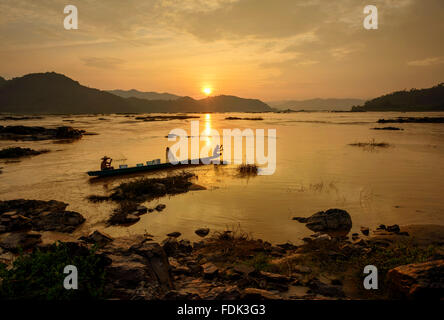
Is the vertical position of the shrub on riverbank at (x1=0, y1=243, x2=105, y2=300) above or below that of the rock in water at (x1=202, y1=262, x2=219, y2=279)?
above

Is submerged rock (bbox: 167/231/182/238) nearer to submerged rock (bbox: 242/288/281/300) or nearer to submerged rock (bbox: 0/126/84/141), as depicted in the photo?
submerged rock (bbox: 242/288/281/300)

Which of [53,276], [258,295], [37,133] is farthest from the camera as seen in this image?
[37,133]

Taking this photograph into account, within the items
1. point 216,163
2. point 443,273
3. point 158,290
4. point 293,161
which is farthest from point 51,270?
Answer: point 293,161

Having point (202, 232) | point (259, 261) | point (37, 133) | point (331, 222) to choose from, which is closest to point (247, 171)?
point (331, 222)

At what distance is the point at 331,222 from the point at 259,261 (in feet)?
15.0

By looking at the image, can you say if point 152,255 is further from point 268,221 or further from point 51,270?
point 268,221

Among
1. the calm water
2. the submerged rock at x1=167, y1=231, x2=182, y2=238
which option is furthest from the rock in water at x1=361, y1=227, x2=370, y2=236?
the submerged rock at x1=167, y1=231, x2=182, y2=238

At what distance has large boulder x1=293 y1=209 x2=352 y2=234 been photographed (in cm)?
1045

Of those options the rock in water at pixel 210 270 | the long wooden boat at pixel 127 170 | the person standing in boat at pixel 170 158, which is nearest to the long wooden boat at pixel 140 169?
the long wooden boat at pixel 127 170

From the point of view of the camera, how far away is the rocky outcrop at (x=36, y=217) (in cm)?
1059

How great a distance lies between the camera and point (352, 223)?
36.5 feet

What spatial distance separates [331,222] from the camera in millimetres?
10609

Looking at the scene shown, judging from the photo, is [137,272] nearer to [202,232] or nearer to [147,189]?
[202,232]

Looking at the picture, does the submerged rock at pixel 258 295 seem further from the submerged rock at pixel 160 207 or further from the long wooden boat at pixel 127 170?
the long wooden boat at pixel 127 170
